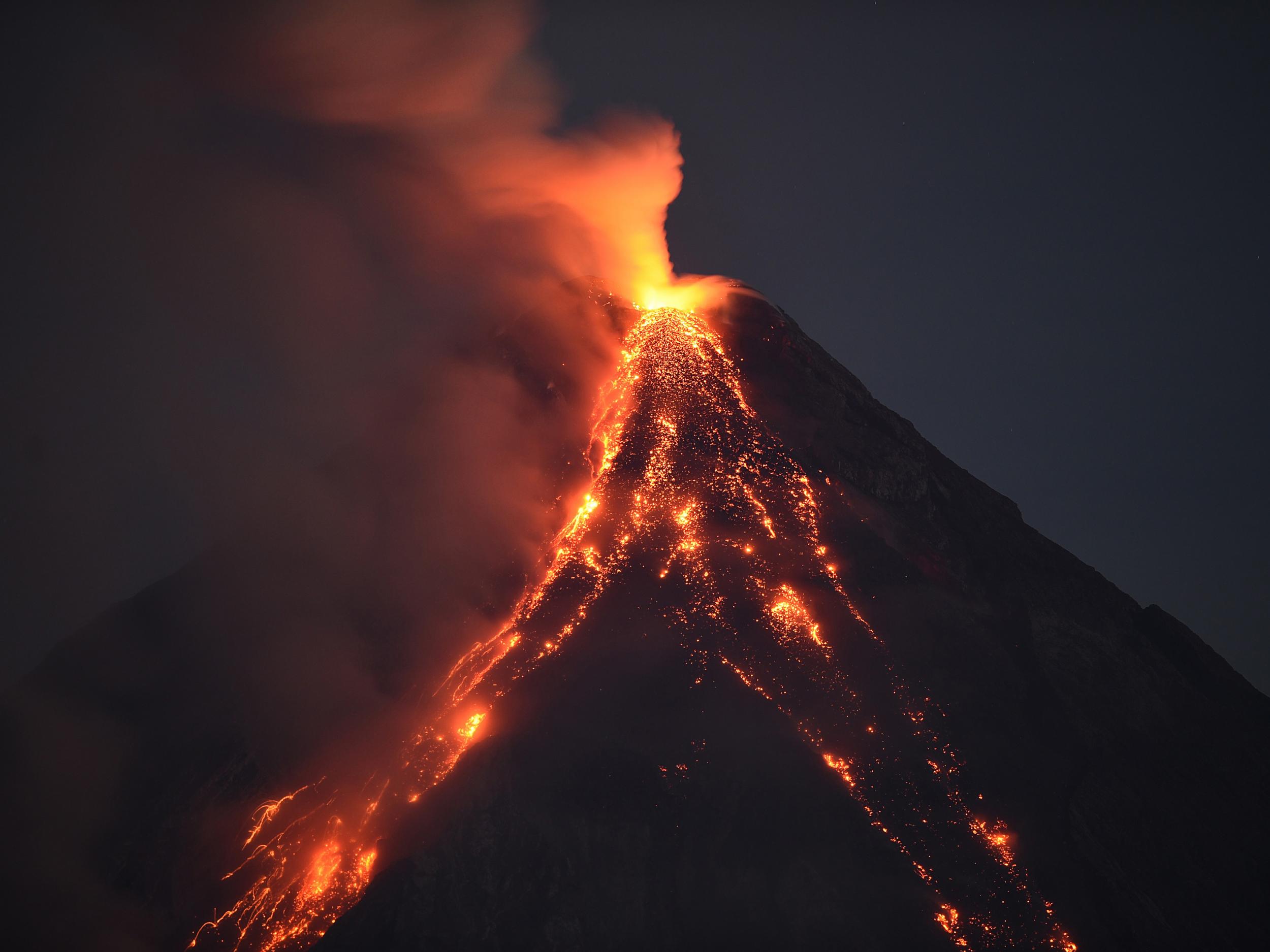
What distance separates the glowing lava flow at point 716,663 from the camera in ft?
67.7

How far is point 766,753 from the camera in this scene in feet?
72.9

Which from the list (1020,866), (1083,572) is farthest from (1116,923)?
(1083,572)

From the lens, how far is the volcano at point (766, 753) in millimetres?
19719

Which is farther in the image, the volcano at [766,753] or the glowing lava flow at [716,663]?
the glowing lava flow at [716,663]

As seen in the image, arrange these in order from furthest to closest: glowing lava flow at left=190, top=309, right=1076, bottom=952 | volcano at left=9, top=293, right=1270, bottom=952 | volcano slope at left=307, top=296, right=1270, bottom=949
A: glowing lava flow at left=190, top=309, right=1076, bottom=952 < volcano at left=9, top=293, right=1270, bottom=952 < volcano slope at left=307, top=296, right=1270, bottom=949

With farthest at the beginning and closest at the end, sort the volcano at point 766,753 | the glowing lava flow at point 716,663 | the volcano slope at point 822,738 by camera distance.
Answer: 1. the glowing lava flow at point 716,663
2. the volcano at point 766,753
3. the volcano slope at point 822,738

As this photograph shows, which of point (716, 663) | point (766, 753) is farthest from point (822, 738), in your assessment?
point (716, 663)

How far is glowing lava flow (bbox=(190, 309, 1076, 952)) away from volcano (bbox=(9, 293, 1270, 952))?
92mm

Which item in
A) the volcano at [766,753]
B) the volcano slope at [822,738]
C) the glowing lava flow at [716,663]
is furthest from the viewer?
the glowing lava flow at [716,663]

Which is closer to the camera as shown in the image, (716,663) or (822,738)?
(822,738)

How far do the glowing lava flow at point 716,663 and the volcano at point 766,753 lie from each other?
92mm

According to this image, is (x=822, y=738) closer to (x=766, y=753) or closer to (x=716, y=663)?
(x=766, y=753)

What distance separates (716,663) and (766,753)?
3.09 metres

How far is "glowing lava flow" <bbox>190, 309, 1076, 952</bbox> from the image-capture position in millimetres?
20625
